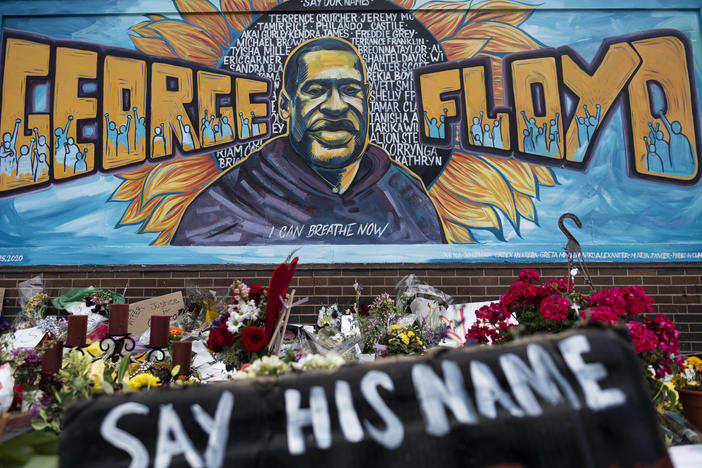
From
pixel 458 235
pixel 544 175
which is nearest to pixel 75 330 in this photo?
pixel 458 235

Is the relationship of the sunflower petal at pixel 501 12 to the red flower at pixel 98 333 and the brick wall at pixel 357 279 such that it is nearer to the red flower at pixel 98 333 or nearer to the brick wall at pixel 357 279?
the brick wall at pixel 357 279

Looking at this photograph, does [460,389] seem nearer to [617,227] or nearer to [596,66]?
[617,227]

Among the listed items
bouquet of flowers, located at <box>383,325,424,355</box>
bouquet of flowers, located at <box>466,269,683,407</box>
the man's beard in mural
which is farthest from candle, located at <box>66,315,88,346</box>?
the man's beard in mural

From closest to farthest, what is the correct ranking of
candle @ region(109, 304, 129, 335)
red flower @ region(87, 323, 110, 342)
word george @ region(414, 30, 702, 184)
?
candle @ region(109, 304, 129, 335) < red flower @ region(87, 323, 110, 342) < word george @ region(414, 30, 702, 184)

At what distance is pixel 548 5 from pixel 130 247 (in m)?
5.57

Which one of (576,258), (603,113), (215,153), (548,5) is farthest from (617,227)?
(215,153)

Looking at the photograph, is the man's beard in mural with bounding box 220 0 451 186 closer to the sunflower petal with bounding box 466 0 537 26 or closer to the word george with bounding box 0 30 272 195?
the word george with bounding box 0 30 272 195

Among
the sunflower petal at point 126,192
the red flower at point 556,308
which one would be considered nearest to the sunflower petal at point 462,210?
the red flower at point 556,308

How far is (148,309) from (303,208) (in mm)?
1906

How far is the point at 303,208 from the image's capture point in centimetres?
530

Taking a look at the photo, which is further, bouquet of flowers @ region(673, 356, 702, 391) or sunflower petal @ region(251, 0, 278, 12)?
sunflower petal @ region(251, 0, 278, 12)

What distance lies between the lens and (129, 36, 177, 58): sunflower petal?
18.0 ft

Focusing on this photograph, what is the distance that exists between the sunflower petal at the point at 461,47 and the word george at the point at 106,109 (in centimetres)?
213

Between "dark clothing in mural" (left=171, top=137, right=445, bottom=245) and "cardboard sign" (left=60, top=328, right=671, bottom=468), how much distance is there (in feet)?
12.7
